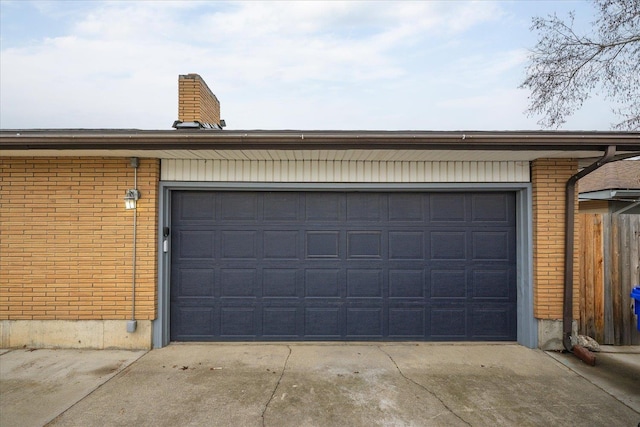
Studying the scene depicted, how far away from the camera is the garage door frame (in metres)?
5.20

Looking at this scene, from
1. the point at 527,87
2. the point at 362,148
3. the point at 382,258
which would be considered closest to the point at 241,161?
the point at 362,148

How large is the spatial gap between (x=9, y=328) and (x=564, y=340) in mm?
8495

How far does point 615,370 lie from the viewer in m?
4.38

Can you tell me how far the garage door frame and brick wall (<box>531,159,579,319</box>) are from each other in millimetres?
123

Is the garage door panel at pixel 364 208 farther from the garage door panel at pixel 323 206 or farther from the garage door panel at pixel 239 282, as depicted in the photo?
the garage door panel at pixel 239 282

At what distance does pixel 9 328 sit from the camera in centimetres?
506

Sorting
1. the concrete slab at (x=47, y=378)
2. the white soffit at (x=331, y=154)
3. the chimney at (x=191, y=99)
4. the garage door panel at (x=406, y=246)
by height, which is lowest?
the concrete slab at (x=47, y=378)

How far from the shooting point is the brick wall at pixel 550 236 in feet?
16.8

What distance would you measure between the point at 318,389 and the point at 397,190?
3193 millimetres

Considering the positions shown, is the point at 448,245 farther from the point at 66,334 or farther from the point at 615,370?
the point at 66,334

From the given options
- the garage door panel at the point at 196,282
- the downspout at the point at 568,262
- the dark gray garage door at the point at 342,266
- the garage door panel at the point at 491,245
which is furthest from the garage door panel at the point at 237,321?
the downspout at the point at 568,262

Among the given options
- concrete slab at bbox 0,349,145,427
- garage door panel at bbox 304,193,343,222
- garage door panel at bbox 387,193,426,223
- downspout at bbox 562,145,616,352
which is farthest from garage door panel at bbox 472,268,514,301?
concrete slab at bbox 0,349,145,427

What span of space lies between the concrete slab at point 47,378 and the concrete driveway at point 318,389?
16mm

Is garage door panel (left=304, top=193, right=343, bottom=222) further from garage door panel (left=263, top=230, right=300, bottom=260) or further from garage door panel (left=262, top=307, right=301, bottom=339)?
garage door panel (left=262, top=307, right=301, bottom=339)
